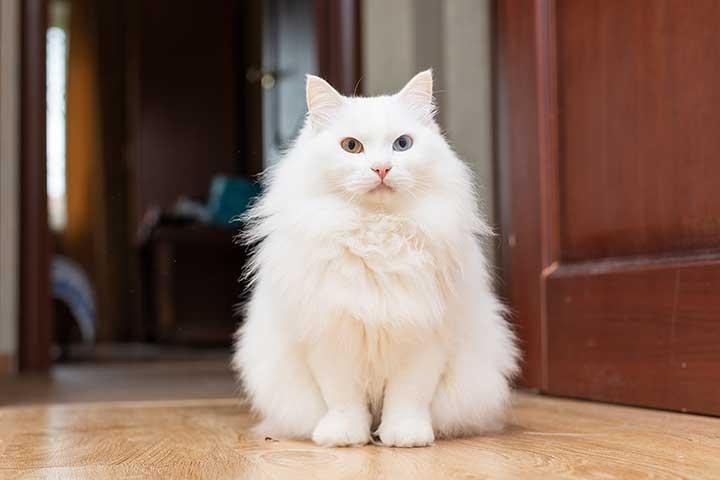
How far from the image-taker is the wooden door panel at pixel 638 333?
1.57 meters

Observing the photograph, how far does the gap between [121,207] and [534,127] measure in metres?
5.64

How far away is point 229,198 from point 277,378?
3.75 m

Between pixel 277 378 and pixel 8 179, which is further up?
pixel 8 179

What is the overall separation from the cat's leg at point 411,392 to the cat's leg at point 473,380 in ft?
0.16

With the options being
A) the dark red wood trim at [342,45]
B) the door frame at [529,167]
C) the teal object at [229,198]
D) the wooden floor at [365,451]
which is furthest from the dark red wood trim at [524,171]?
the teal object at [229,198]

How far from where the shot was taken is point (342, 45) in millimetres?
2682

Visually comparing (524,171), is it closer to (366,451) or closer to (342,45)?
(342,45)

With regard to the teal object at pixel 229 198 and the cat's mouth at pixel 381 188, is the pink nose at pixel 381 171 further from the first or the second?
the teal object at pixel 229 198

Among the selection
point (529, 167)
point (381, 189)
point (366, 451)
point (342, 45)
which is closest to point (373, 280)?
point (381, 189)

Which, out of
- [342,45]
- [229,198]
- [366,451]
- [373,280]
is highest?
[342,45]

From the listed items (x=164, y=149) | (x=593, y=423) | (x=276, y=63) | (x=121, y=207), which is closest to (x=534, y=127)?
(x=593, y=423)

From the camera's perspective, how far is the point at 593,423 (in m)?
1.51

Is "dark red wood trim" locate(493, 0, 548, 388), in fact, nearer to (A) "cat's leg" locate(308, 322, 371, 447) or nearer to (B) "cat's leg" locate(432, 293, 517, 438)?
(B) "cat's leg" locate(432, 293, 517, 438)

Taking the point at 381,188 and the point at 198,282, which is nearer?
the point at 381,188
